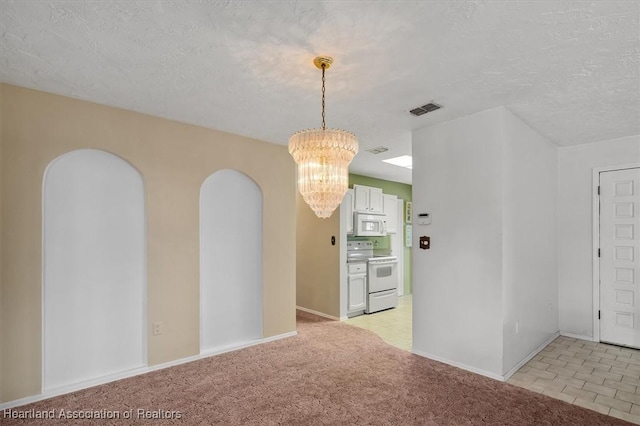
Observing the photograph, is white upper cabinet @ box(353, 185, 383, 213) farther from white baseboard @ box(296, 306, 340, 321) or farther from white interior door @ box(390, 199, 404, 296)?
white baseboard @ box(296, 306, 340, 321)

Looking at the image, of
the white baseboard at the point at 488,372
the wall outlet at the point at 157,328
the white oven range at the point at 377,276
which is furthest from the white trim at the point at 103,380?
the white oven range at the point at 377,276

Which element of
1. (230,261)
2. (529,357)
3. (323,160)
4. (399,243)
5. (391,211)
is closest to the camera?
(323,160)

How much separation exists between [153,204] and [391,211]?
463 cm

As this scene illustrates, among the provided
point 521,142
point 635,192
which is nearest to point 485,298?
point 521,142

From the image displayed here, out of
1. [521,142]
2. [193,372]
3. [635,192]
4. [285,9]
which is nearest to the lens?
[285,9]

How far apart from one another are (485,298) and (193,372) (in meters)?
2.85

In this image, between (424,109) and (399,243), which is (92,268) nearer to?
(424,109)

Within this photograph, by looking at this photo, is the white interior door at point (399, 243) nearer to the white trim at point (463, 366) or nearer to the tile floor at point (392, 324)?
the tile floor at point (392, 324)

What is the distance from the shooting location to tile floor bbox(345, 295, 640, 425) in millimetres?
2685

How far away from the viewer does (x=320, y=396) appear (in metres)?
2.77

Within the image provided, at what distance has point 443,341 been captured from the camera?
137 inches

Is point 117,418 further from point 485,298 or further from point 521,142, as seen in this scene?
point 521,142

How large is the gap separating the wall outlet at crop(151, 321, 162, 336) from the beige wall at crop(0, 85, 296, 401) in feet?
0.13

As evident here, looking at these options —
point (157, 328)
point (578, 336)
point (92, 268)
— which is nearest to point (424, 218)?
point (578, 336)
